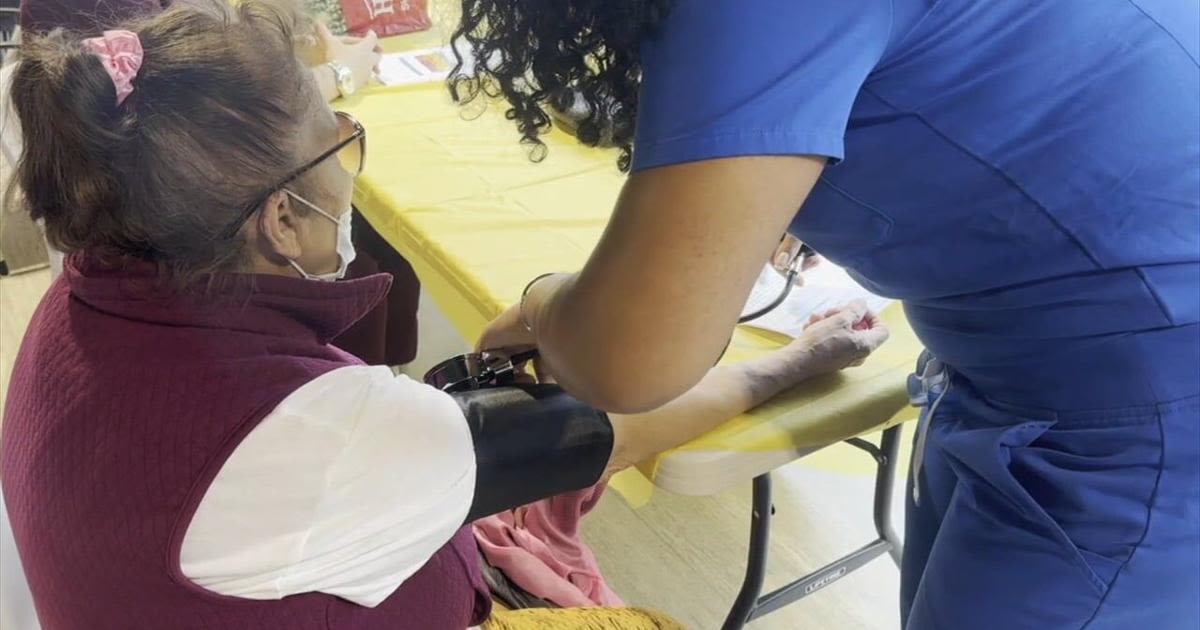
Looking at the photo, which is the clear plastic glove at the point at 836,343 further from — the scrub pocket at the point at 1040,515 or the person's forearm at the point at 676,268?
the person's forearm at the point at 676,268

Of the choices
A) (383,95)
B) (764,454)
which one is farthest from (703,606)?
(383,95)

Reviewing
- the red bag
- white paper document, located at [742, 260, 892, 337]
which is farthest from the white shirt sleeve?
the red bag

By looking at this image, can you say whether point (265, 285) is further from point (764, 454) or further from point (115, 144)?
point (764, 454)

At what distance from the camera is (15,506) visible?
0.92m

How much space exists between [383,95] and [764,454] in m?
1.34

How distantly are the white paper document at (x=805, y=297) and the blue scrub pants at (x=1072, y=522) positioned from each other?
1.37 feet

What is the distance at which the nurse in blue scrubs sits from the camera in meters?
0.63

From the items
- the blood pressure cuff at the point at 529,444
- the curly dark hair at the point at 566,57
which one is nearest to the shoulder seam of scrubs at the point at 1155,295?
the curly dark hair at the point at 566,57

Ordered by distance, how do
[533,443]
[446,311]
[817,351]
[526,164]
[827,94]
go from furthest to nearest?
[526,164], [446,311], [817,351], [533,443], [827,94]

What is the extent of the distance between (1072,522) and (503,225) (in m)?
0.99

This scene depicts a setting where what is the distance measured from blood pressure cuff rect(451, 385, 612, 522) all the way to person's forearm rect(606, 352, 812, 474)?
3 centimetres

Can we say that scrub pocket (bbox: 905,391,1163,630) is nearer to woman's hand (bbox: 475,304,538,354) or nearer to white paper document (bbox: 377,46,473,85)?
woman's hand (bbox: 475,304,538,354)

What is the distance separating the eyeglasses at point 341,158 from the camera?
36.9 inches

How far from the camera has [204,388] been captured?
826mm
